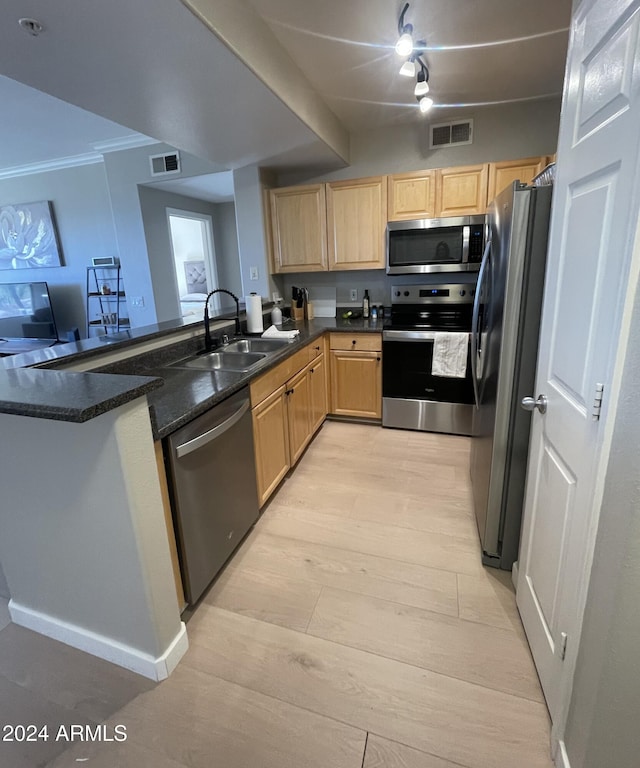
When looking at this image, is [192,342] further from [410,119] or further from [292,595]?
[410,119]

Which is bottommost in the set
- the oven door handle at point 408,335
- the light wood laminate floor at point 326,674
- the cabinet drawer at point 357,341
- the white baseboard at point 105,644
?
the light wood laminate floor at point 326,674

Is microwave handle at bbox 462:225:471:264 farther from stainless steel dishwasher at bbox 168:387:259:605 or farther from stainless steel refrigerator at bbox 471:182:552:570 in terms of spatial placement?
stainless steel dishwasher at bbox 168:387:259:605

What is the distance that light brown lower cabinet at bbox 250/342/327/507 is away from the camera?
2131 mm

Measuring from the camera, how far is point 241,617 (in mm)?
1609

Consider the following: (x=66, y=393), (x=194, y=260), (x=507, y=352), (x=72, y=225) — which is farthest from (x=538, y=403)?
(x=194, y=260)

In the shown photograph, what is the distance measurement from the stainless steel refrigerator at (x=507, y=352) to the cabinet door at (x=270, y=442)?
1162mm

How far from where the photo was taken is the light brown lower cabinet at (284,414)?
2.13 metres

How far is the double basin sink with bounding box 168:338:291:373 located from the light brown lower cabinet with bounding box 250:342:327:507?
6.3 inches

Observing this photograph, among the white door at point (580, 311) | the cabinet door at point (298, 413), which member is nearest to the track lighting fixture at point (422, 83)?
the white door at point (580, 311)

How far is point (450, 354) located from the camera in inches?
115

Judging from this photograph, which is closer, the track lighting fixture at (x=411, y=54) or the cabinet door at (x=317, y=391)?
the track lighting fixture at (x=411, y=54)

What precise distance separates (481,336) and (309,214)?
210 centimetres

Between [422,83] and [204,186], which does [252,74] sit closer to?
[422,83]

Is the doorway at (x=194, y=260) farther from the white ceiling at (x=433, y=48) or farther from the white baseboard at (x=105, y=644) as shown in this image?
the white baseboard at (x=105, y=644)
